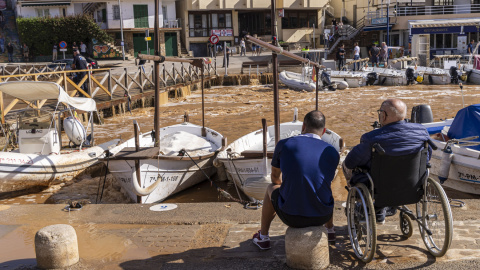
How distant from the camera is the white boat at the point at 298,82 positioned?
88.2 ft

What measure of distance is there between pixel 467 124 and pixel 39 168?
8.04 meters

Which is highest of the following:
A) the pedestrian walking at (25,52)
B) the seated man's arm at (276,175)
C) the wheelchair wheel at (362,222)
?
the pedestrian walking at (25,52)

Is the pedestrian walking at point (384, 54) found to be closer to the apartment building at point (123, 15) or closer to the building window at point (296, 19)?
the building window at point (296, 19)

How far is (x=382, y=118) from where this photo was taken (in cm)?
465

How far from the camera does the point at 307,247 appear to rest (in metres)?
4.48

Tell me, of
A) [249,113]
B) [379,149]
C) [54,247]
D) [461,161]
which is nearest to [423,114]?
[461,161]

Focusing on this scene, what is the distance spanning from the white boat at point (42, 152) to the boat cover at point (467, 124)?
292 inches

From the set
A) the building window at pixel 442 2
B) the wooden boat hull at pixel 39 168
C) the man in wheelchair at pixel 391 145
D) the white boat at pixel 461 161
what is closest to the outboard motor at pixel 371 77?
the white boat at pixel 461 161

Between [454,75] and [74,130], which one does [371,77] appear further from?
[74,130]

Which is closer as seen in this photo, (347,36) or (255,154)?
(255,154)

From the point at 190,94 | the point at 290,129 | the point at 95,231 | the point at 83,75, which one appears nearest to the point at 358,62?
the point at 190,94

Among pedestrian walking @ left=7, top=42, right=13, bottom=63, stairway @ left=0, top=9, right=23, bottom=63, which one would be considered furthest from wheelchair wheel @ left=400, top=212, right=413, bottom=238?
stairway @ left=0, top=9, right=23, bottom=63

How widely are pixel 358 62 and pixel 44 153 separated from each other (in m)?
23.6

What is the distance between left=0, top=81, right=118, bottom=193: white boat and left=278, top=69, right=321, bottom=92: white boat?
53.9ft
